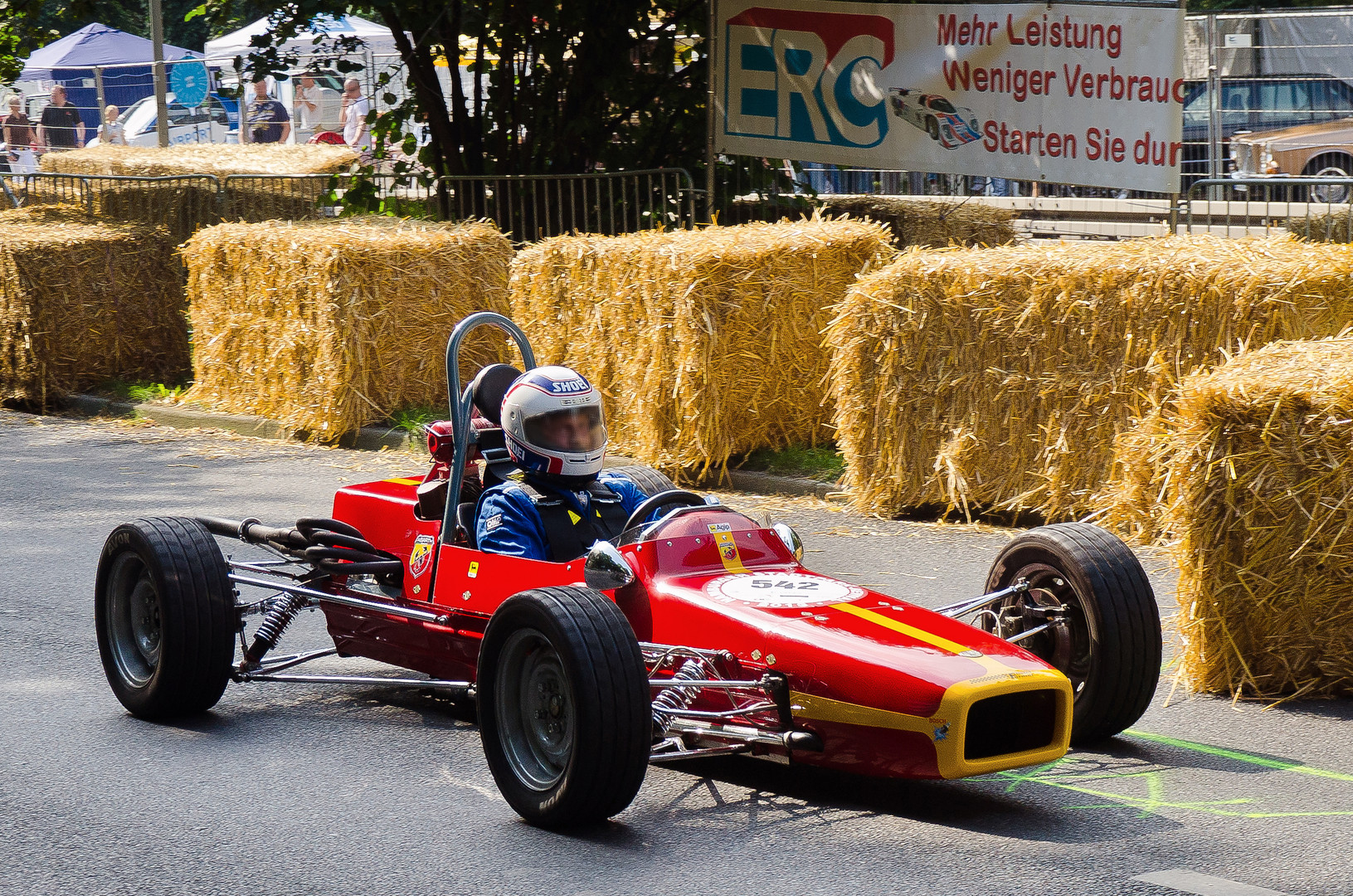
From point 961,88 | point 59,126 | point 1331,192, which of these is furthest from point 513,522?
point 59,126

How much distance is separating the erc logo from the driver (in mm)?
7382

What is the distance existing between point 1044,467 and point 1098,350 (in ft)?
2.38

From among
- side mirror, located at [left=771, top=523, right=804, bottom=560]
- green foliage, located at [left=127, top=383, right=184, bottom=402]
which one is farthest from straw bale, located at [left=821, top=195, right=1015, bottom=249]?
side mirror, located at [left=771, top=523, right=804, bottom=560]

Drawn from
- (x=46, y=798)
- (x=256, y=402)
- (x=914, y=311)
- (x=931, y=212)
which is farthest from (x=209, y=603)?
(x=931, y=212)

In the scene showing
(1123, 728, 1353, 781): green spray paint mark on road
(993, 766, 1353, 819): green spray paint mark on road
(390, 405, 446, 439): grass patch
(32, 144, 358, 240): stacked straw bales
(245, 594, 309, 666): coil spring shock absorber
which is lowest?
(1123, 728, 1353, 781): green spray paint mark on road

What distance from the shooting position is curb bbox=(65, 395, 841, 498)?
33.1ft

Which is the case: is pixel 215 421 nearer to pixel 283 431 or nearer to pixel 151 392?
pixel 283 431

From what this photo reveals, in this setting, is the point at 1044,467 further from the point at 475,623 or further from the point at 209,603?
the point at 209,603

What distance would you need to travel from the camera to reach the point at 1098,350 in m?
8.55

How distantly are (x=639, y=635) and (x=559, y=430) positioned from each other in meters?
0.93

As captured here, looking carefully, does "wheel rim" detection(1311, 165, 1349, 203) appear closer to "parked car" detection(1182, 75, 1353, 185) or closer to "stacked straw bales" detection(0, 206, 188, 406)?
"parked car" detection(1182, 75, 1353, 185)

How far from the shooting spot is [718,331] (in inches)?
395

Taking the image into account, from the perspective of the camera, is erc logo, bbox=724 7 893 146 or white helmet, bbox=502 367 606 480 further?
erc logo, bbox=724 7 893 146

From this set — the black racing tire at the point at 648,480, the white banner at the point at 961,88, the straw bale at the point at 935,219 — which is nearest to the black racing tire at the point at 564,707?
the black racing tire at the point at 648,480
